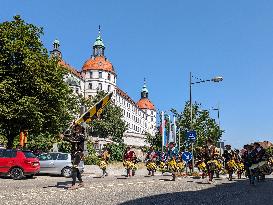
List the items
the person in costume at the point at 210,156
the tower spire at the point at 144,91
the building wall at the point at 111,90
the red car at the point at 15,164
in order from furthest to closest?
the tower spire at the point at 144,91 < the building wall at the point at 111,90 < the red car at the point at 15,164 < the person in costume at the point at 210,156

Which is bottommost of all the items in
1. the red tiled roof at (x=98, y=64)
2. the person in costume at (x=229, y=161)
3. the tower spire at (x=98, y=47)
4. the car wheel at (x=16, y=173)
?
the car wheel at (x=16, y=173)

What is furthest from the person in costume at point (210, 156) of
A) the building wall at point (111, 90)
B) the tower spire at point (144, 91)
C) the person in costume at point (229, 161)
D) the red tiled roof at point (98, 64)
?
the tower spire at point (144, 91)

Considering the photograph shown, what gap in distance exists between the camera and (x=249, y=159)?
1867 cm

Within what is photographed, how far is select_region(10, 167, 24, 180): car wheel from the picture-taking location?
20.1 m

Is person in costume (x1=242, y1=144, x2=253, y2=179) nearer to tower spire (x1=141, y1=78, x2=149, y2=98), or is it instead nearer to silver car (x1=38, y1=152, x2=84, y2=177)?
silver car (x1=38, y1=152, x2=84, y2=177)

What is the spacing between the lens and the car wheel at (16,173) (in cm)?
2008

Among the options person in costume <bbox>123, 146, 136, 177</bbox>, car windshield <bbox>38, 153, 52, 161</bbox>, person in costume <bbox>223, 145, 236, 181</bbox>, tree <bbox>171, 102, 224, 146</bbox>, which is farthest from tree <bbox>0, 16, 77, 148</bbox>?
tree <bbox>171, 102, 224, 146</bbox>

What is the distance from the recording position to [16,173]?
20.1 meters

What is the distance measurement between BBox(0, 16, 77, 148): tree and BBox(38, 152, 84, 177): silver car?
4835 mm

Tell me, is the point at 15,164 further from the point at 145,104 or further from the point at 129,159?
the point at 145,104

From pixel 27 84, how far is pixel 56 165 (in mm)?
7636

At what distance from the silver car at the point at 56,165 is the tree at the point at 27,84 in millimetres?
4835

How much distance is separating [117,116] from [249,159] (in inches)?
2356

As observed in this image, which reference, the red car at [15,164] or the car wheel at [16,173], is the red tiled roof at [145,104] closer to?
the red car at [15,164]
